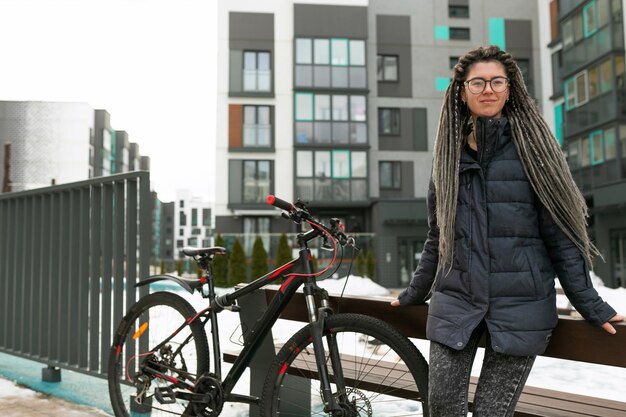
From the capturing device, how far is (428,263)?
2291 millimetres

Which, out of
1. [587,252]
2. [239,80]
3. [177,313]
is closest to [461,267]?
[587,252]

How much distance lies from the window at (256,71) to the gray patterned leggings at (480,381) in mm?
25660

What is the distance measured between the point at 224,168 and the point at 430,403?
24944 mm

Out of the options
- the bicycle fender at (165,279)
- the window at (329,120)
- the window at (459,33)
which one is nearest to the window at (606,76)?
the window at (459,33)

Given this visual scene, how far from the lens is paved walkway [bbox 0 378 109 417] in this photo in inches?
152

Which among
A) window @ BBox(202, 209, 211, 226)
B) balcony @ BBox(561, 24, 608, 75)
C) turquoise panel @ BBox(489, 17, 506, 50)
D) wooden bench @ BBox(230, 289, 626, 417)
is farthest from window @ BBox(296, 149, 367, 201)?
window @ BBox(202, 209, 211, 226)

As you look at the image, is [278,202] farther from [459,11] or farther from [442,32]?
[459,11]

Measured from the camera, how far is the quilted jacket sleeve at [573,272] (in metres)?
1.97

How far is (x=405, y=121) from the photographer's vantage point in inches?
1110

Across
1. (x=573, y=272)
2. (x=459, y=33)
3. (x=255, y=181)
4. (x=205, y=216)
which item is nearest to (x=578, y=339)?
(x=573, y=272)

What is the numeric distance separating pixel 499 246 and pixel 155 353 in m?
2.24

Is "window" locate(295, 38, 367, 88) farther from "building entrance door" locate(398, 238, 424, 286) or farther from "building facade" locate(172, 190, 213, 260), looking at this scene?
"building facade" locate(172, 190, 213, 260)

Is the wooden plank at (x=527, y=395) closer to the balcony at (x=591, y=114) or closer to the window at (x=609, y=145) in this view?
the window at (x=609, y=145)

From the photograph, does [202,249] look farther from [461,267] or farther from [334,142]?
[334,142]
